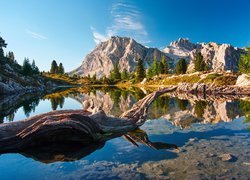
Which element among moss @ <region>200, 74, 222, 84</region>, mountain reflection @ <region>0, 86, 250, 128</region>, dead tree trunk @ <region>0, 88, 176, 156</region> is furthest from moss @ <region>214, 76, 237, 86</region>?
dead tree trunk @ <region>0, 88, 176, 156</region>

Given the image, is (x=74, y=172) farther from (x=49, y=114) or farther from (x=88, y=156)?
(x=49, y=114)

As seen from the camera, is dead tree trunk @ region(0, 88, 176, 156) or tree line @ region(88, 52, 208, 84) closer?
dead tree trunk @ region(0, 88, 176, 156)

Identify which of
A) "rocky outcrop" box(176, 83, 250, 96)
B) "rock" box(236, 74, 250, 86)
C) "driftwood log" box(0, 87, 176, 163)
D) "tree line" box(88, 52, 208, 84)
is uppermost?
"tree line" box(88, 52, 208, 84)

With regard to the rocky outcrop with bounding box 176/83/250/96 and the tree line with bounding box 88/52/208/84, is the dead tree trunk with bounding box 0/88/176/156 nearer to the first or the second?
the rocky outcrop with bounding box 176/83/250/96

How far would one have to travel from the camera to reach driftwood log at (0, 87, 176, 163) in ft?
42.2

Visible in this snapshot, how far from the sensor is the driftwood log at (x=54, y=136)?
42.2 ft

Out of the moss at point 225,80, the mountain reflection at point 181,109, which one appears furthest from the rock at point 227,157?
the moss at point 225,80

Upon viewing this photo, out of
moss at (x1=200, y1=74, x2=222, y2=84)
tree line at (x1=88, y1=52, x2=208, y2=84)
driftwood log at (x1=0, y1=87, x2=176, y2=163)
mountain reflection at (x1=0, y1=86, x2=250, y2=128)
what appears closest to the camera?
driftwood log at (x1=0, y1=87, x2=176, y2=163)

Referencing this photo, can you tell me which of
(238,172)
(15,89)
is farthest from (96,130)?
(15,89)

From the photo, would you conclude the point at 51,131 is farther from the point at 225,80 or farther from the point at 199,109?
the point at 225,80

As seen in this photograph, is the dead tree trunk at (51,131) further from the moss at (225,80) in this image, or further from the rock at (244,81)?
the moss at (225,80)

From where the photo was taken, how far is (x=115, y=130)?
1706 cm

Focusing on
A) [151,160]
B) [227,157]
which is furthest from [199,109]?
[151,160]

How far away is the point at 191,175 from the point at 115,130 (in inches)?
320
